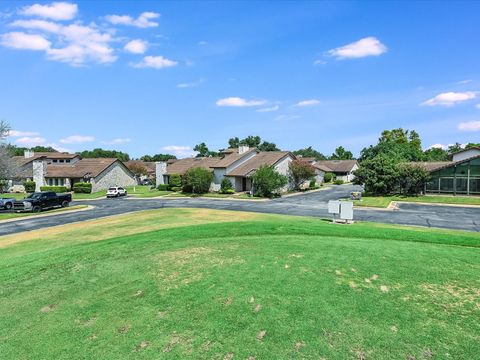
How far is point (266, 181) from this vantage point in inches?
1768

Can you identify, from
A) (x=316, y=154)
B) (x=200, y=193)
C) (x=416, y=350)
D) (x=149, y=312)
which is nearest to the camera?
(x=416, y=350)

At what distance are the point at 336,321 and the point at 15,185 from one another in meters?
68.3

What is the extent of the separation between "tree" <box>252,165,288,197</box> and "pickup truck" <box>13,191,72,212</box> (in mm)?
22996

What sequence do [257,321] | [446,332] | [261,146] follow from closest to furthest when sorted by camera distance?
1. [446,332]
2. [257,321]
3. [261,146]

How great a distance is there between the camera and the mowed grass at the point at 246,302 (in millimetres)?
6164

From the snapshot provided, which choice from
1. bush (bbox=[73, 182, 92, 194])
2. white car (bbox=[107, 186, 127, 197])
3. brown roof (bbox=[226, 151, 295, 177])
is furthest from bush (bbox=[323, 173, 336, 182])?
bush (bbox=[73, 182, 92, 194])

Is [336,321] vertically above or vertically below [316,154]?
below

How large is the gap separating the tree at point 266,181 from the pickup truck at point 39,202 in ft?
75.4

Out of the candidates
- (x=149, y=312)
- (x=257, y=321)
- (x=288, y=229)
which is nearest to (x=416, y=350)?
(x=257, y=321)

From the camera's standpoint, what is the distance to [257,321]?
6.86 meters

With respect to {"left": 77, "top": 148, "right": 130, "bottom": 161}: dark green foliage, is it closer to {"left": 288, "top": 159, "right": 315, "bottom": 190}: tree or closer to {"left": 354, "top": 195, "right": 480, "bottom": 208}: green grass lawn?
{"left": 288, "top": 159, "right": 315, "bottom": 190}: tree

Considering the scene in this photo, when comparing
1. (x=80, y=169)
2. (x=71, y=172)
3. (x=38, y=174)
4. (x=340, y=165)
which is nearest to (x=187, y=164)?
(x=80, y=169)

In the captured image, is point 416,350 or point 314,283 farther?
point 314,283

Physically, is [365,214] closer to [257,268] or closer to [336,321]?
[257,268]
